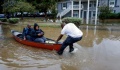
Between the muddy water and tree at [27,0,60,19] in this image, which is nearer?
the muddy water

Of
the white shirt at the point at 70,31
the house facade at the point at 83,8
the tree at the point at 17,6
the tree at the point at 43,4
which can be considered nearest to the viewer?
the white shirt at the point at 70,31

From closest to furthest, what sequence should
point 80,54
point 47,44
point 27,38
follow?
1. point 80,54
2. point 47,44
3. point 27,38

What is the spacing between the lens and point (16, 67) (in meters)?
8.78

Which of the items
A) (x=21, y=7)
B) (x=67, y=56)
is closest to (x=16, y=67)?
(x=67, y=56)

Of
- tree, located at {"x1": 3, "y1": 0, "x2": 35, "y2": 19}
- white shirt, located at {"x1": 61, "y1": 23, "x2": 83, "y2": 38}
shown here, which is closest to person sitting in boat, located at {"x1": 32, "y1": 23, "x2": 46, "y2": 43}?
white shirt, located at {"x1": 61, "y1": 23, "x2": 83, "y2": 38}

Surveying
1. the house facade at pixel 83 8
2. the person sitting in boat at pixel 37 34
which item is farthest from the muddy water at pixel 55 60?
the house facade at pixel 83 8

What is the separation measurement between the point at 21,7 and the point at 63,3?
13.3 m

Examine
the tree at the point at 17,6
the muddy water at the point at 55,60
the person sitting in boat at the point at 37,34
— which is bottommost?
the muddy water at the point at 55,60

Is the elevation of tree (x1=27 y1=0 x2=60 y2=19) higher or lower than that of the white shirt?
higher

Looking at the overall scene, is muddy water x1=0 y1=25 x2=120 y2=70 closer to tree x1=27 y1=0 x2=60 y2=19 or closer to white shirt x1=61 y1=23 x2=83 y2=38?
white shirt x1=61 y1=23 x2=83 y2=38

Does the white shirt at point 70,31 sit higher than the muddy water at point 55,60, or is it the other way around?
the white shirt at point 70,31

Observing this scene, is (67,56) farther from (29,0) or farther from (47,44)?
(29,0)

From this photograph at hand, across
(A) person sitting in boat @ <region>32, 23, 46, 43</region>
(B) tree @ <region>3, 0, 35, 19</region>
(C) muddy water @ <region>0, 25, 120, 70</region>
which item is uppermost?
(B) tree @ <region>3, 0, 35, 19</region>

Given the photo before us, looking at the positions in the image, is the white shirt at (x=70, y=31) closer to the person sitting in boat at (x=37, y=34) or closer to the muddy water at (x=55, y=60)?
the muddy water at (x=55, y=60)
